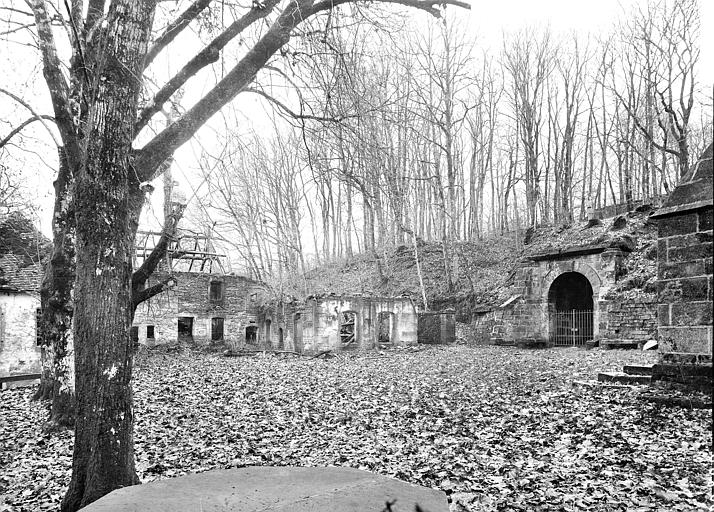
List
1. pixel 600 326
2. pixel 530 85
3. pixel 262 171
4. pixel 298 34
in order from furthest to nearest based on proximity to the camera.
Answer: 1. pixel 530 85
2. pixel 262 171
3. pixel 600 326
4. pixel 298 34

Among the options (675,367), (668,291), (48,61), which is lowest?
(675,367)

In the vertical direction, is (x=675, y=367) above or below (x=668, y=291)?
below

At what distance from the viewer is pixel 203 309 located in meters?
32.5

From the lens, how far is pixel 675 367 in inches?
298

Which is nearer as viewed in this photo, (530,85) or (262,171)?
(262,171)

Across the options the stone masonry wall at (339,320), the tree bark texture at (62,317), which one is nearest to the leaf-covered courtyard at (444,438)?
the tree bark texture at (62,317)

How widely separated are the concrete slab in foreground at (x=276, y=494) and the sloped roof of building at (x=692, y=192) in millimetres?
6523

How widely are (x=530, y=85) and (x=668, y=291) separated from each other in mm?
26683

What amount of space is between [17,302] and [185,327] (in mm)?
11273

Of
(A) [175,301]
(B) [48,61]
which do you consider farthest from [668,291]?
(A) [175,301]

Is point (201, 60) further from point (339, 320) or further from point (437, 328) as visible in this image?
point (437, 328)

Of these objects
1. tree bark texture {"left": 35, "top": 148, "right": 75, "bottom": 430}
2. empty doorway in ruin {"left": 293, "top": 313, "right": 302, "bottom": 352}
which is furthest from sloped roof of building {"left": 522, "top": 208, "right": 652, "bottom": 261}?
tree bark texture {"left": 35, "top": 148, "right": 75, "bottom": 430}

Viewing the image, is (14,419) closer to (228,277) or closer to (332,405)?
(332,405)

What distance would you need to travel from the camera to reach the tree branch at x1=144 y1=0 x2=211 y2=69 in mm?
6609
